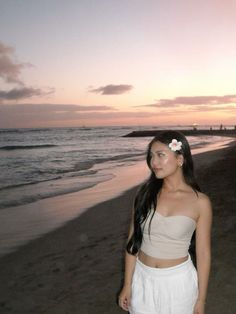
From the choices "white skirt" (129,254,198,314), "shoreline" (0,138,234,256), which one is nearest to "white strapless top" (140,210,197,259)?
"white skirt" (129,254,198,314)

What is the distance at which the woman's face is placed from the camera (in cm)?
252

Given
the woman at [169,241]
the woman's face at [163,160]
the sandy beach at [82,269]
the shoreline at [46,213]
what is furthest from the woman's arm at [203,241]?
the shoreline at [46,213]

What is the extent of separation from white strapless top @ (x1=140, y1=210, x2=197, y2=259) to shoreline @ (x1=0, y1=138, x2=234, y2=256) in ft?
16.5

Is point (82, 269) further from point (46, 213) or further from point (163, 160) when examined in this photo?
point (46, 213)

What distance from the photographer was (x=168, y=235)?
2410 mm

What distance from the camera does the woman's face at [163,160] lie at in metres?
2.52

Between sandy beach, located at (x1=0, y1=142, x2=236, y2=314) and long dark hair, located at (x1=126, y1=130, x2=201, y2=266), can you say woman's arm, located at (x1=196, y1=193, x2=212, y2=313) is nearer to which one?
long dark hair, located at (x1=126, y1=130, x2=201, y2=266)

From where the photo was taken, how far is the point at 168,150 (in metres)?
2.52

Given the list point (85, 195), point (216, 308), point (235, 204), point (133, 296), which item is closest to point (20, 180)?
point (85, 195)

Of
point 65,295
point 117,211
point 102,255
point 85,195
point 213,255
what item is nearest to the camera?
point 65,295

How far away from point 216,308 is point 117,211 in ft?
18.5

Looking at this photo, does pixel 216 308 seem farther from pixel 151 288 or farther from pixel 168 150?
pixel 168 150

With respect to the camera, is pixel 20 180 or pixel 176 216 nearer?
pixel 176 216

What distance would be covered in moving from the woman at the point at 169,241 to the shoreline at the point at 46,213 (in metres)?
4.90
